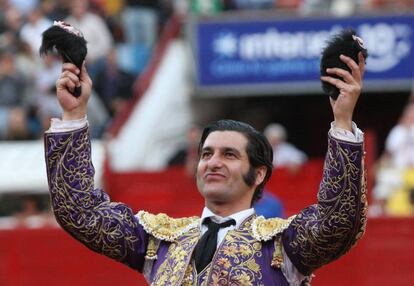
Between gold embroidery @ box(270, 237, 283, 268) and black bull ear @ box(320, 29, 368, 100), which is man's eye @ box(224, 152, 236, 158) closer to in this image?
gold embroidery @ box(270, 237, 283, 268)

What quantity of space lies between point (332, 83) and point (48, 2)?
9.77 meters

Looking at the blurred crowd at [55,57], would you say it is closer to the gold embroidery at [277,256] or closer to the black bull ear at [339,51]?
the gold embroidery at [277,256]

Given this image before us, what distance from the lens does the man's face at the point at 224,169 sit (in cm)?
507

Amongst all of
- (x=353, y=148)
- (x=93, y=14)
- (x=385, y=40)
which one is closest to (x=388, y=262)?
(x=385, y=40)

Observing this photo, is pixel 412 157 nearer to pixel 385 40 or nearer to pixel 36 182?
pixel 385 40

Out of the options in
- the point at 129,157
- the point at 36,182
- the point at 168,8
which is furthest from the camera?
the point at 168,8

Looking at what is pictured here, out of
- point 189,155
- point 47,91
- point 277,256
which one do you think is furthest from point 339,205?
point 47,91

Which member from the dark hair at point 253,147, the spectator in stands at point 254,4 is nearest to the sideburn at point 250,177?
the dark hair at point 253,147

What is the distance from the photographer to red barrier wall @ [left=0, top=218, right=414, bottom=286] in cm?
1036

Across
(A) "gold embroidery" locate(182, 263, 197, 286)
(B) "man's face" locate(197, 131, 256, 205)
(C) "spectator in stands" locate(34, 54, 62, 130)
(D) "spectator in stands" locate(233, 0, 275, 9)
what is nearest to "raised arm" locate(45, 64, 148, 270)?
(A) "gold embroidery" locate(182, 263, 197, 286)

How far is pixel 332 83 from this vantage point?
4.83 metres

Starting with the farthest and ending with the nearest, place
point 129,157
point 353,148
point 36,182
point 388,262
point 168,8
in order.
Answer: point 168,8 → point 129,157 → point 36,182 → point 388,262 → point 353,148

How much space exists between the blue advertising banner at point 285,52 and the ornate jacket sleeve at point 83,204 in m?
8.36

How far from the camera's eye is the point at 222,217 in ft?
17.0
